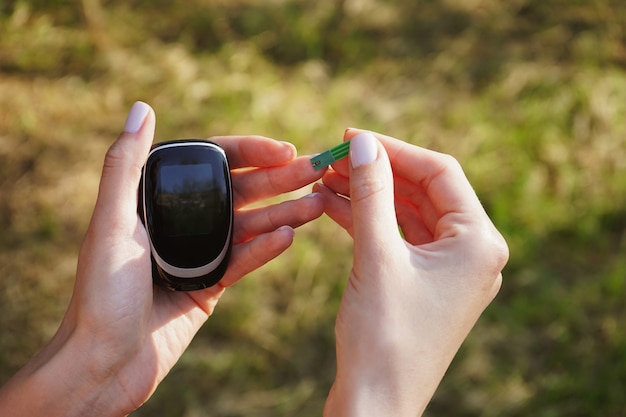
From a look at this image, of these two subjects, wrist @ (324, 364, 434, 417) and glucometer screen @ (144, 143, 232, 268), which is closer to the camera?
wrist @ (324, 364, 434, 417)

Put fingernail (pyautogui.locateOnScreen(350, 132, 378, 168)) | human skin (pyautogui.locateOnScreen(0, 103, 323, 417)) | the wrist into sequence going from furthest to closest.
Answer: human skin (pyautogui.locateOnScreen(0, 103, 323, 417))
fingernail (pyautogui.locateOnScreen(350, 132, 378, 168))
the wrist

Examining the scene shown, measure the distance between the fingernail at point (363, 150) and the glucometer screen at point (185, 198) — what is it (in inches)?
18.2

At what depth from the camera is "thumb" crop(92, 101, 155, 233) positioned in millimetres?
1930

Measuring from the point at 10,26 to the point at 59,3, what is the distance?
1.35 feet

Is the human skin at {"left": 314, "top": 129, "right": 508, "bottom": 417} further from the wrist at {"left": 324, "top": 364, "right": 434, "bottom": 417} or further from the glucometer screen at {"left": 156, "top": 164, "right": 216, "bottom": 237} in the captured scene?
the glucometer screen at {"left": 156, "top": 164, "right": 216, "bottom": 237}

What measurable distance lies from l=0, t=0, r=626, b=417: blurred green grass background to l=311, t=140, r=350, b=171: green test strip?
131cm

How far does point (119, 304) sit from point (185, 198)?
0.36 m

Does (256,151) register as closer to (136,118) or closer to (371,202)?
(136,118)

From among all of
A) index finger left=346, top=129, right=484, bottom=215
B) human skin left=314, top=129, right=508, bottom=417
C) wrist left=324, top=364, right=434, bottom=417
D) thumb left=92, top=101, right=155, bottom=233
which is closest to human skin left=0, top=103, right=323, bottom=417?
thumb left=92, top=101, right=155, bottom=233

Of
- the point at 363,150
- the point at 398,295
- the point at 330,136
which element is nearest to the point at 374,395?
the point at 398,295

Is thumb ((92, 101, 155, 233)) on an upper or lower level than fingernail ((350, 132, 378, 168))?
lower

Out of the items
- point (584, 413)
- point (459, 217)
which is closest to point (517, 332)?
point (584, 413)

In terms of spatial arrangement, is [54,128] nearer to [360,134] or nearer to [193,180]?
[193,180]

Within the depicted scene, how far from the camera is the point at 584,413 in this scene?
2.89m
